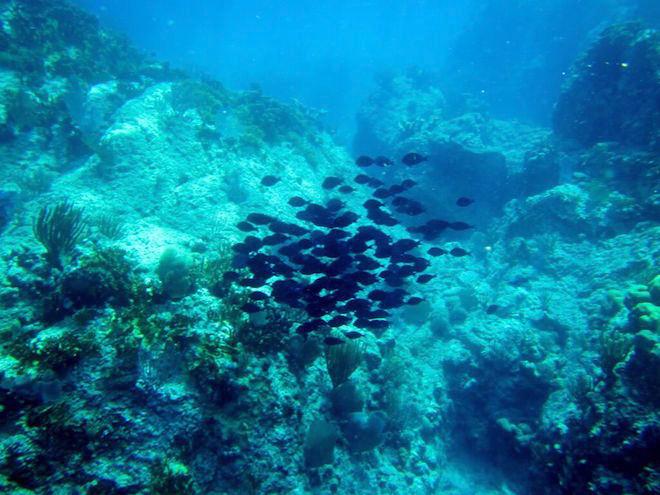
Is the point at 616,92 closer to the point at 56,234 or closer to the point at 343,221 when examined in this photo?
the point at 343,221

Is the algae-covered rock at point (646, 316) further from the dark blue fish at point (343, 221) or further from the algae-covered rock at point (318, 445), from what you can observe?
the algae-covered rock at point (318, 445)

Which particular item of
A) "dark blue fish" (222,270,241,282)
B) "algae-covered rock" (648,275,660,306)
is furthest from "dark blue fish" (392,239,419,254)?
"algae-covered rock" (648,275,660,306)

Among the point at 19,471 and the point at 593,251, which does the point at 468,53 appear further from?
the point at 19,471

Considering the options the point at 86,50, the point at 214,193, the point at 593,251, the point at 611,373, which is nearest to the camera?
the point at 611,373

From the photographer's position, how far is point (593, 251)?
13.4 meters

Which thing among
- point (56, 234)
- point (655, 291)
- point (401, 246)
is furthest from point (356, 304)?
point (655, 291)

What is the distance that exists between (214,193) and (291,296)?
1011 cm

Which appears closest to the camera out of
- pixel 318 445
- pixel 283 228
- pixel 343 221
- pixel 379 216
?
pixel 318 445

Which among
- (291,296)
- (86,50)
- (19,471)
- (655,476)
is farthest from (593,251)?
(86,50)

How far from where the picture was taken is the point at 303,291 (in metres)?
5.89

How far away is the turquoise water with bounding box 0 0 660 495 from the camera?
503 centimetres

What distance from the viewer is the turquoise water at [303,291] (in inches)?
198

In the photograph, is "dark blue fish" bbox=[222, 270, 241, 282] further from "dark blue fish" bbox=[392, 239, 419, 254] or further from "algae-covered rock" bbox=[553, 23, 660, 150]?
"algae-covered rock" bbox=[553, 23, 660, 150]

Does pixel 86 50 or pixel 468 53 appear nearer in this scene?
pixel 86 50
